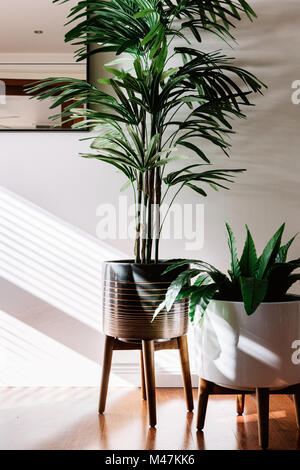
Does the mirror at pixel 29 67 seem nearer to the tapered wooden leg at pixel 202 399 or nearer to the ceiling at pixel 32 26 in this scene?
the ceiling at pixel 32 26

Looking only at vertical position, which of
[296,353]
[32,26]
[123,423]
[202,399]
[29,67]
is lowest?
[123,423]

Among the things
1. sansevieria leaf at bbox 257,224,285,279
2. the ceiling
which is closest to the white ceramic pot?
sansevieria leaf at bbox 257,224,285,279

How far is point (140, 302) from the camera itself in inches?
63.1

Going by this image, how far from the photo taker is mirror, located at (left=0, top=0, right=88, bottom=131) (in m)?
2.06

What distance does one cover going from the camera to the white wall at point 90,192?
6.82 feet

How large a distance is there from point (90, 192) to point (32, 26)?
0.78 meters

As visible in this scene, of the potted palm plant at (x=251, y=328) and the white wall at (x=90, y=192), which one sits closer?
the potted palm plant at (x=251, y=328)

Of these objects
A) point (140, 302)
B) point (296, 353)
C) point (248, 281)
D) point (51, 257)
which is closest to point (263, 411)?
point (296, 353)

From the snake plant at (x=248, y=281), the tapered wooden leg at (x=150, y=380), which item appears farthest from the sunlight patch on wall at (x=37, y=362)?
the snake plant at (x=248, y=281)

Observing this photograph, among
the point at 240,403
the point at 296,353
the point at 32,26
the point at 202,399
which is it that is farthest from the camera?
the point at 32,26

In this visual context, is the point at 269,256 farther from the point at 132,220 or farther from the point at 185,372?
the point at 132,220

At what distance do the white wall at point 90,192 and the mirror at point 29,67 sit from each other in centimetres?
7
